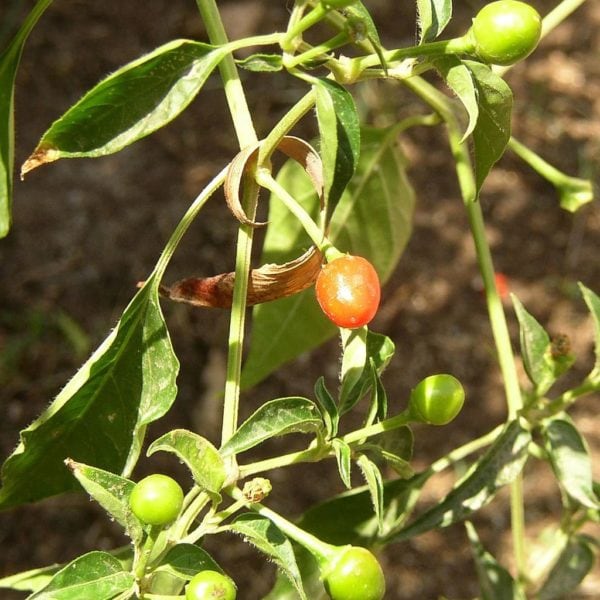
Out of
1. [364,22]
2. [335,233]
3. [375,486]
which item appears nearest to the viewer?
[364,22]

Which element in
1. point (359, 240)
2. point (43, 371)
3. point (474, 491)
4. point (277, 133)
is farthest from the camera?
point (43, 371)

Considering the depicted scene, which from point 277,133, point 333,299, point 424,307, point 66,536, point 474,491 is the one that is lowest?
point 66,536

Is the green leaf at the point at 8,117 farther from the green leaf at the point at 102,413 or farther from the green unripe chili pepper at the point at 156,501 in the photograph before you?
the green unripe chili pepper at the point at 156,501

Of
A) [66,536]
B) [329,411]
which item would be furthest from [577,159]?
[329,411]

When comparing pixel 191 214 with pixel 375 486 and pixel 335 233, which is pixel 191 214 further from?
pixel 335 233

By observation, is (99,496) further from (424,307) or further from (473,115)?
(424,307)

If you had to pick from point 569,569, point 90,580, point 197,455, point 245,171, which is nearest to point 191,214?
point 245,171

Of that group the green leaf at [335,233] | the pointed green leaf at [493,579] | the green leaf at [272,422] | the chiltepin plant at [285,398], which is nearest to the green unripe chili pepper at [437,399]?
the chiltepin plant at [285,398]

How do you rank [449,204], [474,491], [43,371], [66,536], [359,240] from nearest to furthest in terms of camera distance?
[474,491], [359,240], [66,536], [43,371], [449,204]
